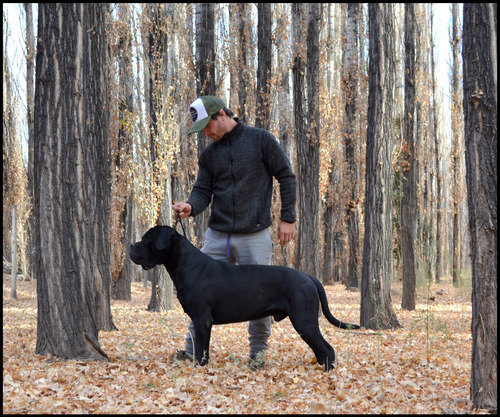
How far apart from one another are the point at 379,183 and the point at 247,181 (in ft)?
14.3

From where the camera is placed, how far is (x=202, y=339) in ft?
15.9

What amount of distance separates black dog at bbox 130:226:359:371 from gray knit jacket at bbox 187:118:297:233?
1.70 ft

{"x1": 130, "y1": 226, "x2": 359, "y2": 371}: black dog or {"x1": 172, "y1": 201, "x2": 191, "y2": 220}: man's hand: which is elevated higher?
{"x1": 172, "y1": 201, "x2": 191, "y2": 220}: man's hand

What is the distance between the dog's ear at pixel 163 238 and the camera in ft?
15.9

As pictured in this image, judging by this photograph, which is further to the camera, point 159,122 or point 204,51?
point 204,51

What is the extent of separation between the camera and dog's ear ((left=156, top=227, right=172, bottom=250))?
4.86m

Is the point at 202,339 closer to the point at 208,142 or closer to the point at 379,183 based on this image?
the point at 379,183

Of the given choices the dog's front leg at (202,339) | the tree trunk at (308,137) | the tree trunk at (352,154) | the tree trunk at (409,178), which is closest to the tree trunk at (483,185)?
the dog's front leg at (202,339)

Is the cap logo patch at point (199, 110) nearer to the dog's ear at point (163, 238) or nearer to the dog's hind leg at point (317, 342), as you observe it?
the dog's ear at point (163, 238)

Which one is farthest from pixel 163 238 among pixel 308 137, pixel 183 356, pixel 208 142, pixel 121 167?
pixel 121 167

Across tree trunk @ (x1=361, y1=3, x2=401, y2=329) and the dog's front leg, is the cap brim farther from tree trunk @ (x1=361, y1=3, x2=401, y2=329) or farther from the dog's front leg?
tree trunk @ (x1=361, y1=3, x2=401, y2=329)

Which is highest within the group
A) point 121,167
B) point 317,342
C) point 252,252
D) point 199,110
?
point 199,110

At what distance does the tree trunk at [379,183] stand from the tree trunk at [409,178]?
10.7ft

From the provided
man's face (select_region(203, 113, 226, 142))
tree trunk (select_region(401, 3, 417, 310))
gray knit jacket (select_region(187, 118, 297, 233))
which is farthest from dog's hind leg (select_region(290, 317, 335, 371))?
tree trunk (select_region(401, 3, 417, 310))
